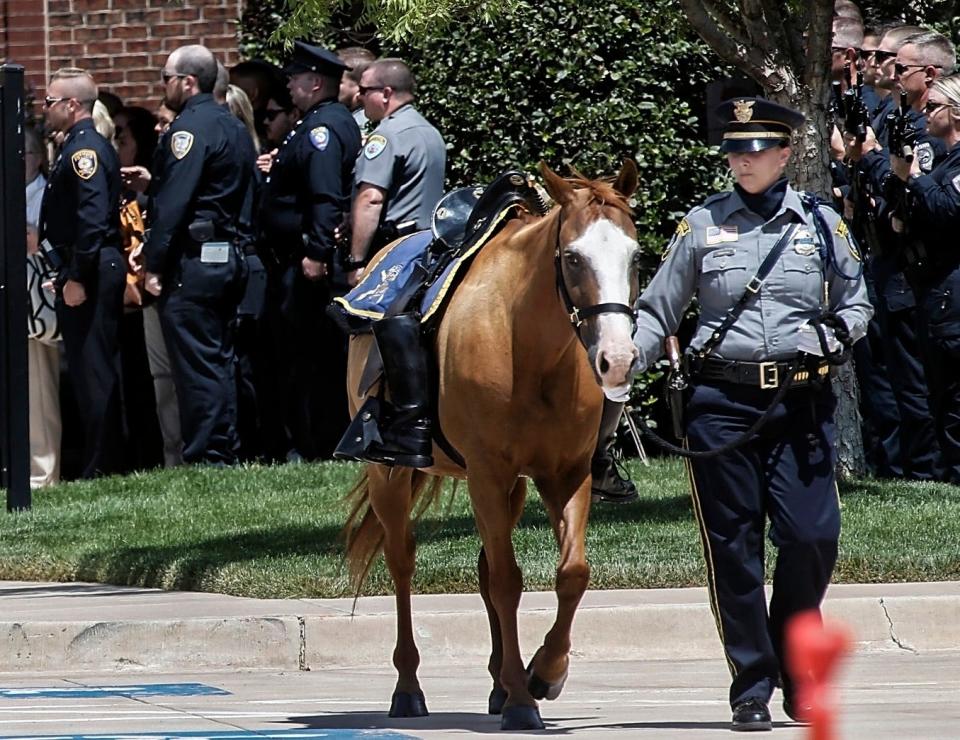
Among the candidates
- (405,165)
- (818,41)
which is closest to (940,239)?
(818,41)

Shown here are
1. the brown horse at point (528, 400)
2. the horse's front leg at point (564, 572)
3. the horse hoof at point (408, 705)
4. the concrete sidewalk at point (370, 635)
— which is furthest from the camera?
the concrete sidewalk at point (370, 635)

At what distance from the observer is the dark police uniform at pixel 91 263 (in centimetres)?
1274

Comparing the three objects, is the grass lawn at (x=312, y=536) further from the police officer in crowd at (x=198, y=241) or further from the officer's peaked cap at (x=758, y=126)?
the officer's peaked cap at (x=758, y=126)

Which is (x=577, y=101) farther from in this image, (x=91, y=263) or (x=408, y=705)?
(x=408, y=705)

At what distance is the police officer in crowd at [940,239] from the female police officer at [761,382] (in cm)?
479

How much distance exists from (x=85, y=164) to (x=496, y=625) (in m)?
6.67

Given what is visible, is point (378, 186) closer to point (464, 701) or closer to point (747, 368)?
point (464, 701)

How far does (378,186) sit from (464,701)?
443cm

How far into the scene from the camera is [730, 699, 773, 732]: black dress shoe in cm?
603

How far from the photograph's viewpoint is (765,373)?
6.05 meters

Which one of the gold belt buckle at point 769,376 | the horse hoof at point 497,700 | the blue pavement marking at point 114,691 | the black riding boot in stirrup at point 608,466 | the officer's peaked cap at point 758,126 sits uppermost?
the officer's peaked cap at point 758,126


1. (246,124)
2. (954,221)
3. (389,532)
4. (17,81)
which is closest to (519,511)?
(389,532)

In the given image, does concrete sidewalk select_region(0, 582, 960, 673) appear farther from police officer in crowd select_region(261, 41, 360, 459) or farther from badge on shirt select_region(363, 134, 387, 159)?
police officer in crowd select_region(261, 41, 360, 459)

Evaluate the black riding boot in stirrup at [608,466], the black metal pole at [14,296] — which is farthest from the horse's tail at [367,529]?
the black metal pole at [14,296]
